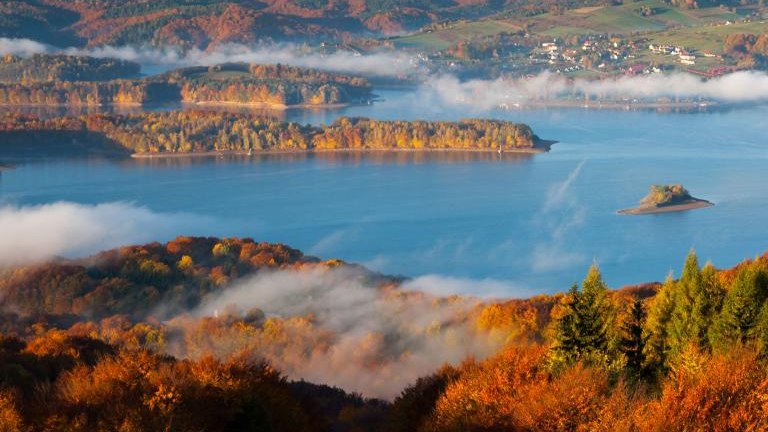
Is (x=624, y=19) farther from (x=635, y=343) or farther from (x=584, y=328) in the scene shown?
(x=584, y=328)

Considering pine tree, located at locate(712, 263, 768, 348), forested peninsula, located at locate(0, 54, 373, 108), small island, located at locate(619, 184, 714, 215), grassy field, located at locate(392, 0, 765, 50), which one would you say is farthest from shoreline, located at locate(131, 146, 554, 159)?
grassy field, located at locate(392, 0, 765, 50)

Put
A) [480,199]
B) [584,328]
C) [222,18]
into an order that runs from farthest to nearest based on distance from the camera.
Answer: [222,18], [480,199], [584,328]

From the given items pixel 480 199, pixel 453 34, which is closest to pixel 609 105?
pixel 453 34

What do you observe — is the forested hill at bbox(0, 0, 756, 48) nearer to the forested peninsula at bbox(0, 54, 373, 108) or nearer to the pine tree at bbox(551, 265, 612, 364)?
the forested peninsula at bbox(0, 54, 373, 108)

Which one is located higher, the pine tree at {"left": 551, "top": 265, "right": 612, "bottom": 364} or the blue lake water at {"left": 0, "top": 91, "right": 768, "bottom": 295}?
the pine tree at {"left": 551, "top": 265, "right": 612, "bottom": 364}

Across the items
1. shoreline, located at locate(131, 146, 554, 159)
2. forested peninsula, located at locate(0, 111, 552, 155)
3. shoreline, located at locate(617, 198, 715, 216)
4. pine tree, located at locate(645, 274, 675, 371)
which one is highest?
pine tree, located at locate(645, 274, 675, 371)
